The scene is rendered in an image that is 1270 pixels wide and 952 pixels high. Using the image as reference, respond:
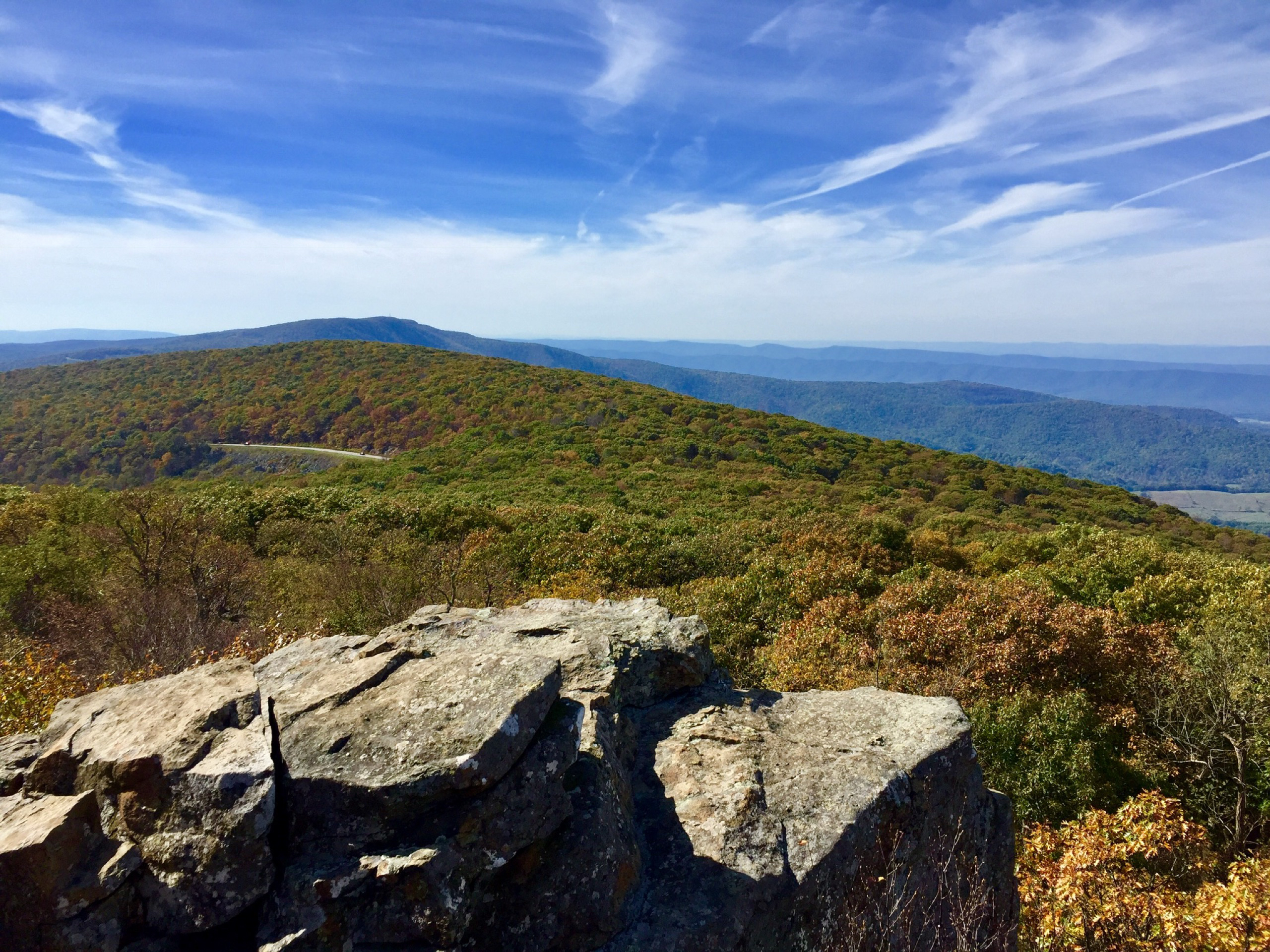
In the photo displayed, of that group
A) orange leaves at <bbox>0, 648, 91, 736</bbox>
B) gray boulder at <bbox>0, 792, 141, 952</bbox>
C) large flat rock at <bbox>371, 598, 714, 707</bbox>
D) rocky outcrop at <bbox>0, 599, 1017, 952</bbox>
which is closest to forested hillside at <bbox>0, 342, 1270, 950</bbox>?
orange leaves at <bbox>0, 648, 91, 736</bbox>

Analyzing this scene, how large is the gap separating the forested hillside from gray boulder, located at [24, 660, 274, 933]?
5945 mm

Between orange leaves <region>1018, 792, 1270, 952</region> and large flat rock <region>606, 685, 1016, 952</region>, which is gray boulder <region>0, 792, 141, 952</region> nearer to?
large flat rock <region>606, 685, 1016, 952</region>

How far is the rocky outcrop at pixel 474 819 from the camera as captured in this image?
5246 mm

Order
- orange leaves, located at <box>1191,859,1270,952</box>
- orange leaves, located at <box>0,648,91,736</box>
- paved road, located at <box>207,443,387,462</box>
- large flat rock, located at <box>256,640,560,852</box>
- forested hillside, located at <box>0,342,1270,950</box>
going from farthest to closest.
Answer: paved road, located at <box>207,443,387,462</box> < forested hillside, located at <box>0,342,1270,950</box> < orange leaves, located at <box>0,648,91,736</box> < orange leaves, located at <box>1191,859,1270,952</box> < large flat rock, located at <box>256,640,560,852</box>

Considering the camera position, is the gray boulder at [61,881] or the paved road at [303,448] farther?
the paved road at [303,448]

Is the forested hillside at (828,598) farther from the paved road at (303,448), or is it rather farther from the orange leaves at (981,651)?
the paved road at (303,448)

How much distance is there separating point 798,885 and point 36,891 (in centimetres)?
676

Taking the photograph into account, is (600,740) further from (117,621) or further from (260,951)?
(117,621)

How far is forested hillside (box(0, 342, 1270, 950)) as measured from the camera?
12.2m

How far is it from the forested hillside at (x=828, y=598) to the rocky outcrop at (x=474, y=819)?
3.84 metres

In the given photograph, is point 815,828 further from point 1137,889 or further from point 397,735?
point 1137,889

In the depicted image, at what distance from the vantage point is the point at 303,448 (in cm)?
7175

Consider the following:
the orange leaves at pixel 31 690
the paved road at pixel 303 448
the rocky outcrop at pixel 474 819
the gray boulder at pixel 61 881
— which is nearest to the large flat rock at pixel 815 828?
the rocky outcrop at pixel 474 819

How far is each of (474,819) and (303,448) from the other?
75.4 meters
